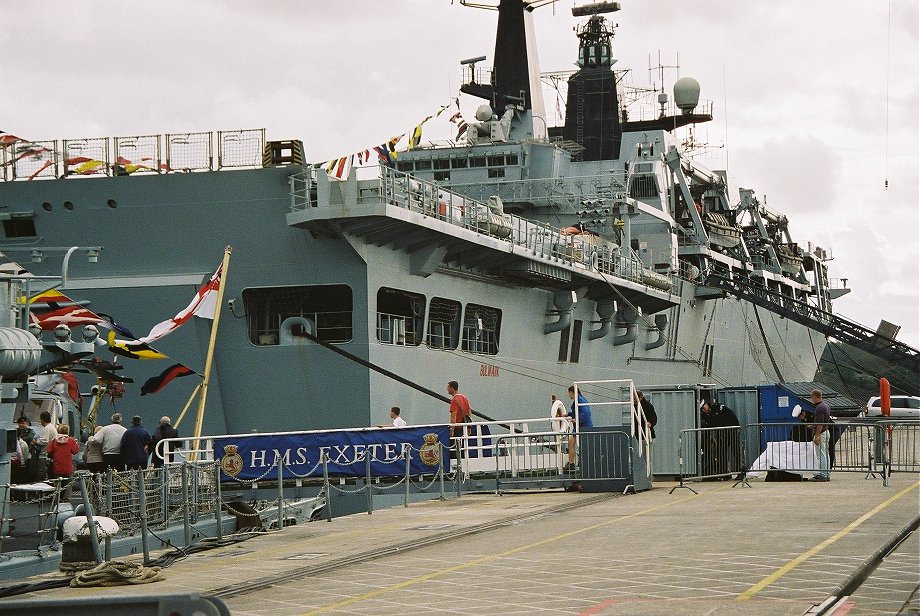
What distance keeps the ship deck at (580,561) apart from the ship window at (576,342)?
16177mm

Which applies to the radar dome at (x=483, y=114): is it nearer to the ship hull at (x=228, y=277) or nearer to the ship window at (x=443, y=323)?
the ship window at (x=443, y=323)

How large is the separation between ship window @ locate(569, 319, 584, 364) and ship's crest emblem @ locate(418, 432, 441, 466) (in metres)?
13.9

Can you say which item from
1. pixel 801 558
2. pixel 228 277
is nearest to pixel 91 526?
pixel 801 558

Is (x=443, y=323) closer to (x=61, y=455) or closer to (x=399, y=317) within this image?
(x=399, y=317)

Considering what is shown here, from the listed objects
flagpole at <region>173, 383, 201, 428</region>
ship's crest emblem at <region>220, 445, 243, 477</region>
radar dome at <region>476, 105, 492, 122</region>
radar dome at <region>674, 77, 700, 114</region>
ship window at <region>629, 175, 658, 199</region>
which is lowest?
ship's crest emblem at <region>220, 445, 243, 477</region>

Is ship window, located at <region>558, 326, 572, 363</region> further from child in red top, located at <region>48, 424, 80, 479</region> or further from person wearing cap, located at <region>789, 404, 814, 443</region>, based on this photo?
child in red top, located at <region>48, 424, 80, 479</region>

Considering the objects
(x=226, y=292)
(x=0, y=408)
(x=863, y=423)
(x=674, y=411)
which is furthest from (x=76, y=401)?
(x=863, y=423)

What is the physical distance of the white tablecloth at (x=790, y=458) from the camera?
19250 mm

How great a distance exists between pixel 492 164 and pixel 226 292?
16257mm

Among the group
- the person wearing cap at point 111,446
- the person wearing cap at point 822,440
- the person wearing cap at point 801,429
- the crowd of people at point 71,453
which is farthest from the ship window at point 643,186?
the person wearing cap at point 111,446

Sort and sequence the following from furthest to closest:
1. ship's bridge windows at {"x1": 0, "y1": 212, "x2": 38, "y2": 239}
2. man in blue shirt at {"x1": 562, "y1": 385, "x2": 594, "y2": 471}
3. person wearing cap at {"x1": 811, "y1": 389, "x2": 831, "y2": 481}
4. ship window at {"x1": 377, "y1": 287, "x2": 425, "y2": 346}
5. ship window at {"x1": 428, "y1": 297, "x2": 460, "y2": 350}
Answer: ship window at {"x1": 428, "y1": 297, "x2": 460, "y2": 350}
ship window at {"x1": 377, "y1": 287, "x2": 425, "y2": 346}
ship's bridge windows at {"x1": 0, "y1": 212, "x2": 38, "y2": 239}
person wearing cap at {"x1": 811, "y1": 389, "x2": 831, "y2": 481}
man in blue shirt at {"x1": 562, "y1": 385, "x2": 594, "y2": 471}

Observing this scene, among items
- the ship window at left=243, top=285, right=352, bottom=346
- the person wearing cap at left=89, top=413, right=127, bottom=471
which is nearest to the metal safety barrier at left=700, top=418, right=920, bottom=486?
the ship window at left=243, top=285, right=352, bottom=346

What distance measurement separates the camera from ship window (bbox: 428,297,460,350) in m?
25.4

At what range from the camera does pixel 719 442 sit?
2027 cm
